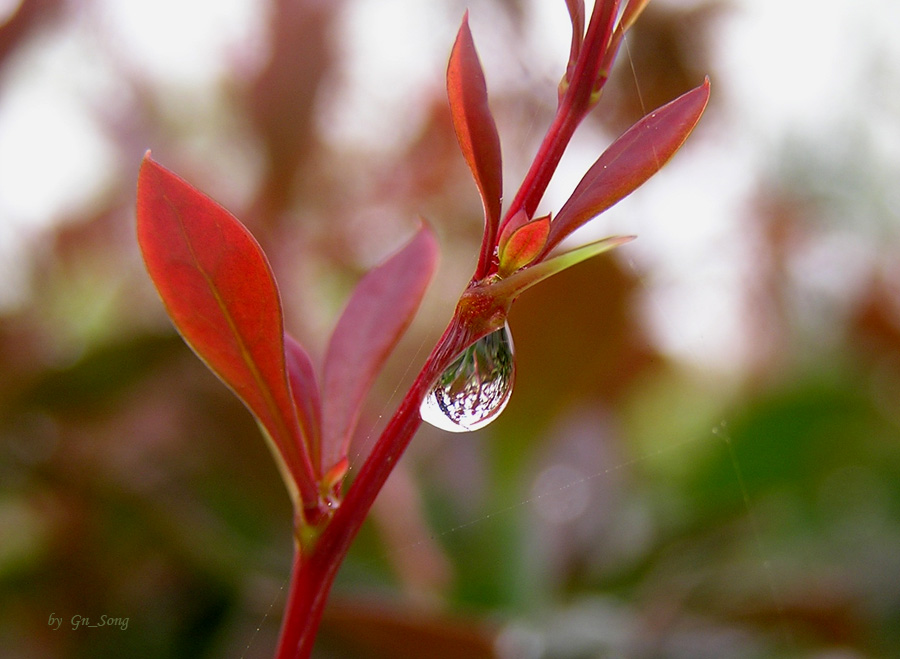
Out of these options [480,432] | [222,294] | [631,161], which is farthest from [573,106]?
[480,432]

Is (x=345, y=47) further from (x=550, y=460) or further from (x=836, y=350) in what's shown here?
(x=836, y=350)

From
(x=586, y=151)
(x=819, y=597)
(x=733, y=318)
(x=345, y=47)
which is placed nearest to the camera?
(x=819, y=597)

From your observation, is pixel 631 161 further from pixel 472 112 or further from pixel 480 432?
pixel 480 432

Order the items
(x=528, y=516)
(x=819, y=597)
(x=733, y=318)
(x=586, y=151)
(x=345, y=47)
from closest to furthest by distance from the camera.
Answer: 1. (x=819, y=597)
2. (x=586, y=151)
3. (x=528, y=516)
4. (x=345, y=47)
5. (x=733, y=318)

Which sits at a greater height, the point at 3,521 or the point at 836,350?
the point at 3,521

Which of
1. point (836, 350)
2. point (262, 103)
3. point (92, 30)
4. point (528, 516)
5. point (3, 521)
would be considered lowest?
point (836, 350)

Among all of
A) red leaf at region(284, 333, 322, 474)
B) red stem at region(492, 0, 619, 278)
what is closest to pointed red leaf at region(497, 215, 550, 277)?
red stem at region(492, 0, 619, 278)

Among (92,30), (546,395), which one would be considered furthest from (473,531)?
(92,30)

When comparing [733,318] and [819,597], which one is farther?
[733,318]
